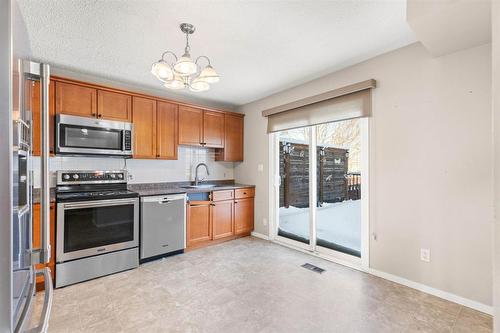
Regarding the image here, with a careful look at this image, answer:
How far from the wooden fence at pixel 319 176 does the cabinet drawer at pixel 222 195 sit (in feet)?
2.80

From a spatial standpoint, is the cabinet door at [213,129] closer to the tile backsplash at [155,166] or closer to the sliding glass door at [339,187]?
the tile backsplash at [155,166]

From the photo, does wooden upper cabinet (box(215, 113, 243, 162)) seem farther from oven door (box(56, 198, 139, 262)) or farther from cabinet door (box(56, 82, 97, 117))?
cabinet door (box(56, 82, 97, 117))

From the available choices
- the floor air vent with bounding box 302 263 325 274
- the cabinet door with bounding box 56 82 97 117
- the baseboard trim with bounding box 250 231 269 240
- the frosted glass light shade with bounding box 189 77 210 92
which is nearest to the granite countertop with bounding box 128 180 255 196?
the baseboard trim with bounding box 250 231 269 240

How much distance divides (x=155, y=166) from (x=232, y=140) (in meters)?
1.42

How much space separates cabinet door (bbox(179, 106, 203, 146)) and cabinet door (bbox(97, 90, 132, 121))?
763 millimetres

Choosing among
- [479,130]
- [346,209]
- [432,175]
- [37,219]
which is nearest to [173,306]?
[37,219]

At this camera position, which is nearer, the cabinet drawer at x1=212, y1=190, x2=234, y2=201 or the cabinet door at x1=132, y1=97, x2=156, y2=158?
the cabinet door at x1=132, y1=97, x2=156, y2=158

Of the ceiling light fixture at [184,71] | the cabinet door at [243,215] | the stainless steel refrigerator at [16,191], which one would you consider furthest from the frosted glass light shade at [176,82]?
the cabinet door at [243,215]

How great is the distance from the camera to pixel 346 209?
324 centimetres

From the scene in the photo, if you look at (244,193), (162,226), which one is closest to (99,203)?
(162,226)

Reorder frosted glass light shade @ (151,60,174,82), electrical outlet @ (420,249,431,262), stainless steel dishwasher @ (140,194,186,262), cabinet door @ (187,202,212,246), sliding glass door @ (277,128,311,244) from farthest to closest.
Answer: sliding glass door @ (277,128,311,244) < cabinet door @ (187,202,212,246) < stainless steel dishwasher @ (140,194,186,262) < electrical outlet @ (420,249,431,262) < frosted glass light shade @ (151,60,174,82)

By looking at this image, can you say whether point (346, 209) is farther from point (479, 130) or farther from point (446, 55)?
point (446, 55)

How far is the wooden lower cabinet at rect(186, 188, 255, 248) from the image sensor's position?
3.66 m

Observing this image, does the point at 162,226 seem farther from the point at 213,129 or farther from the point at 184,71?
the point at 184,71
